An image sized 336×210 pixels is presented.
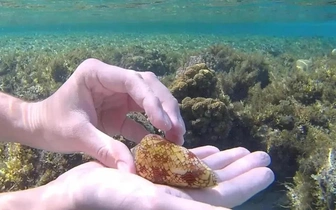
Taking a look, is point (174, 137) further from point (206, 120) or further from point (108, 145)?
point (206, 120)

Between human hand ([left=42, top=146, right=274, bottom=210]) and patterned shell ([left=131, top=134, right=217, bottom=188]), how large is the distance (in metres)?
0.07

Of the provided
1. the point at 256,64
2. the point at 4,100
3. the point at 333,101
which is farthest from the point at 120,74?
the point at 256,64

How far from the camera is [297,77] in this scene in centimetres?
835

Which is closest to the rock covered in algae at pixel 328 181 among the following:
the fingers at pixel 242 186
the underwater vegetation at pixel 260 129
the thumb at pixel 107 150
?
the underwater vegetation at pixel 260 129

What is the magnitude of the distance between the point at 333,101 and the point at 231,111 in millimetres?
2707

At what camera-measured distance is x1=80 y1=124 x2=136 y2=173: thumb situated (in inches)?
96.7

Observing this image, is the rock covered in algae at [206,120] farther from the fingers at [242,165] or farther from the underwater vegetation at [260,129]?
the fingers at [242,165]

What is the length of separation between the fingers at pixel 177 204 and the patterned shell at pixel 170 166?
14.9 inches

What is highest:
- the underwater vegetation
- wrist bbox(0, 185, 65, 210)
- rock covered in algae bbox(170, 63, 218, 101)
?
wrist bbox(0, 185, 65, 210)

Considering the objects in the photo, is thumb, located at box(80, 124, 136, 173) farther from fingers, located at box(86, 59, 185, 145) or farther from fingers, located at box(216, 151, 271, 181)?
fingers, located at box(216, 151, 271, 181)

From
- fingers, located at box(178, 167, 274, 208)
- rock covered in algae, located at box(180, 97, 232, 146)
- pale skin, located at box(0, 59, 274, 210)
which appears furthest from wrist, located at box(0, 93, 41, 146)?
rock covered in algae, located at box(180, 97, 232, 146)

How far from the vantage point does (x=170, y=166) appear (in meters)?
2.41

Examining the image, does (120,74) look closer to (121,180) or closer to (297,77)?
(121,180)

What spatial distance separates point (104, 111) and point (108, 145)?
84cm
